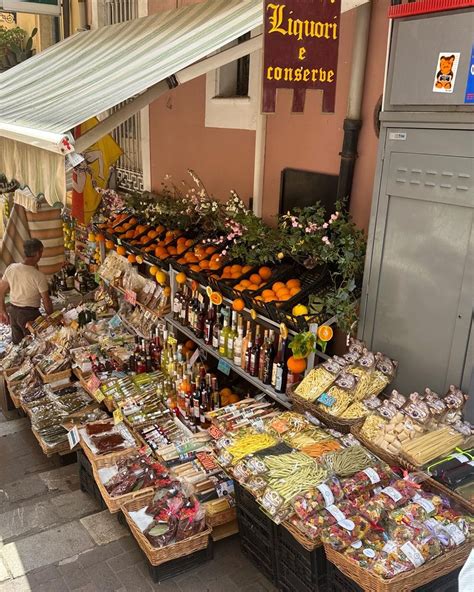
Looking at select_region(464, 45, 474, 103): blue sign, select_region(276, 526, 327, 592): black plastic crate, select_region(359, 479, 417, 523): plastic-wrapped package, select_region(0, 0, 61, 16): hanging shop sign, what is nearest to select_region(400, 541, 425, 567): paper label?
select_region(359, 479, 417, 523): plastic-wrapped package

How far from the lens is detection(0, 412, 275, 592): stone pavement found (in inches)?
163

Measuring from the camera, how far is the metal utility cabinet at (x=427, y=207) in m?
3.36

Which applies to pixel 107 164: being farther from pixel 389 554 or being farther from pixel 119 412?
pixel 389 554

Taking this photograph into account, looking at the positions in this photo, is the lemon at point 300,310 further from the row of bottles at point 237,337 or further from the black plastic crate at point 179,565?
the black plastic crate at point 179,565

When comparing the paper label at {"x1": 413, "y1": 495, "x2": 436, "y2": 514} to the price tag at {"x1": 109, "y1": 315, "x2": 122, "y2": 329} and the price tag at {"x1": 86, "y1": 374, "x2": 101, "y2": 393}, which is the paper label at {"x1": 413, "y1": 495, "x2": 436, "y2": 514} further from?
the price tag at {"x1": 109, "y1": 315, "x2": 122, "y2": 329}

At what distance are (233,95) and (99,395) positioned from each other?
13.0ft

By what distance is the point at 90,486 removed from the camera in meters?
5.33

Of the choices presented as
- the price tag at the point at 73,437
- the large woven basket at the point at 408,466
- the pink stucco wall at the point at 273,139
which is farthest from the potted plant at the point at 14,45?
the large woven basket at the point at 408,466

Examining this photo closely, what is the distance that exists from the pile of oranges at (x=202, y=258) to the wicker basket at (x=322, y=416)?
1662 millimetres

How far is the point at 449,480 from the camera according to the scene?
3.25 metres

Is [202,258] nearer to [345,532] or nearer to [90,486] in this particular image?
[90,486]

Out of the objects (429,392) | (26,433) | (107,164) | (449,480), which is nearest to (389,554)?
(449,480)

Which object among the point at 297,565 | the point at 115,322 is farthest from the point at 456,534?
the point at 115,322

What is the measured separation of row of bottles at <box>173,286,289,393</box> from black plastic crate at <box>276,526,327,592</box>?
4.54 ft
